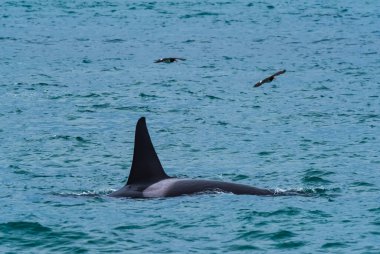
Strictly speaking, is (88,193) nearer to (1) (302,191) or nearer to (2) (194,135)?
(1) (302,191)

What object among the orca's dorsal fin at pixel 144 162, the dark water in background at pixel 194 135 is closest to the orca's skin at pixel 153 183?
the orca's dorsal fin at pixel 144 162

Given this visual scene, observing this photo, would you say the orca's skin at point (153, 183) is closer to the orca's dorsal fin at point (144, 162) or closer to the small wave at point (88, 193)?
the orca's dorsal fin at point (144, 162)

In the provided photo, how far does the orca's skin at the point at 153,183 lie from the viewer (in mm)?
22031

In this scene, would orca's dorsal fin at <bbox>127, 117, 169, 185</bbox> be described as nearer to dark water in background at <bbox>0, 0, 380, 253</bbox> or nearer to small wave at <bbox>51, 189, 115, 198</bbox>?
dark water in background at <bbox>0, 0, 380, 253</bbox>

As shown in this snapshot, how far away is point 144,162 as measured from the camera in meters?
22.1

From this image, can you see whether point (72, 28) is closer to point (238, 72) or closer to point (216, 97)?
point (238, 72)

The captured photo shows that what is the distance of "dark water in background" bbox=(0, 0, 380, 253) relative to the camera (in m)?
20.0

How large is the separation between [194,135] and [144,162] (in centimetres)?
941

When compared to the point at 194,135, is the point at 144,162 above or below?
above

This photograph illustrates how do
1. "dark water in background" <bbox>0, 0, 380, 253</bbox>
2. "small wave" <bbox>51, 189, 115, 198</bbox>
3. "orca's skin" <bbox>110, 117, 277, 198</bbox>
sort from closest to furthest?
"dark water in background" <bbox>0, 0, 380, 253</bbox> < "orca's skin" <bbox>110, 117, 277, 198</bbox> < "small wave" <bbox>51, 189, 115, 198</bbox>

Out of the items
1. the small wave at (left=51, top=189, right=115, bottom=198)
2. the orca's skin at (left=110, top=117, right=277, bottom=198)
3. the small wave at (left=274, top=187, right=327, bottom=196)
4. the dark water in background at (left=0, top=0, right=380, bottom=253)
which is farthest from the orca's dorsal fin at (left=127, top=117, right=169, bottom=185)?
the small wave at (left=274, top=187, right=327, bottom=196)

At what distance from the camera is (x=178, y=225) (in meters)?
20.2

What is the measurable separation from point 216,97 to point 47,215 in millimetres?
19061

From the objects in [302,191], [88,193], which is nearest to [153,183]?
[88,193]
